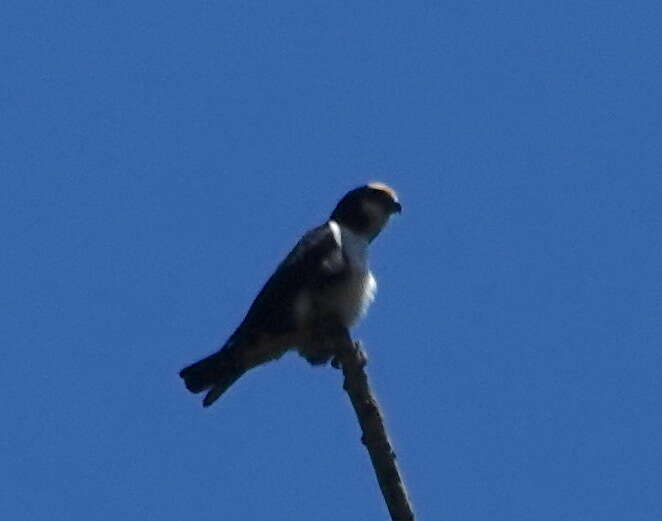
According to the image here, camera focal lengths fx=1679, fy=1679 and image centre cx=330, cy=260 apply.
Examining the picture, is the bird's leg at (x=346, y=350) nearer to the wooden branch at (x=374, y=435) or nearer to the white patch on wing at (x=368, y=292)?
the wooden branch at (x=374, y=435)

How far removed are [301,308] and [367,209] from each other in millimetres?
1654

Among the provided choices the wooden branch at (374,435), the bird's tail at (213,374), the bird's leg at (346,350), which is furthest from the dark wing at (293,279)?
the wooden branch at (374,435)

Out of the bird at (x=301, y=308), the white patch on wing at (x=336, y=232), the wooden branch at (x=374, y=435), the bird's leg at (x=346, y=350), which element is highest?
the white patch on wing at (x=336, y=232)

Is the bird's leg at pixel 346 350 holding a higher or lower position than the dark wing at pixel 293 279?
lower

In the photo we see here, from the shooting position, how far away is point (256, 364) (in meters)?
9.21

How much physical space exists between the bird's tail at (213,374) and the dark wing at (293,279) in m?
0.34

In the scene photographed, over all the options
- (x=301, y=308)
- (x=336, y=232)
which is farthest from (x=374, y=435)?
(x=336, y=232)

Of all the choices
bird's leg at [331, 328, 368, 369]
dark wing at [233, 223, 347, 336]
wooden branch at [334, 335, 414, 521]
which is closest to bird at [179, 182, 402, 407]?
dark wing at [233, 223, 347, 336]

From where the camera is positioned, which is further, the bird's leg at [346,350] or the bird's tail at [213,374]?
the bird's tail at [213,374]

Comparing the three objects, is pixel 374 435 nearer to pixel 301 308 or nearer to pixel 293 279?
pixel 301 308

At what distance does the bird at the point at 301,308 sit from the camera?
8.75 meters

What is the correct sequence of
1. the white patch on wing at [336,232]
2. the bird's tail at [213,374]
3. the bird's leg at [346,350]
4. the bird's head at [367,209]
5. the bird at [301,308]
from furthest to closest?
the bird's head at [367,209] → the white patch on wing at [336,232] → the bird at [301,308] → the bird's tail at [213,374] → the bird's leg at [346,350]

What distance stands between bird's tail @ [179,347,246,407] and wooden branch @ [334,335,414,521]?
5.64 feet

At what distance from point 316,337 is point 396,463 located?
3.09 m
